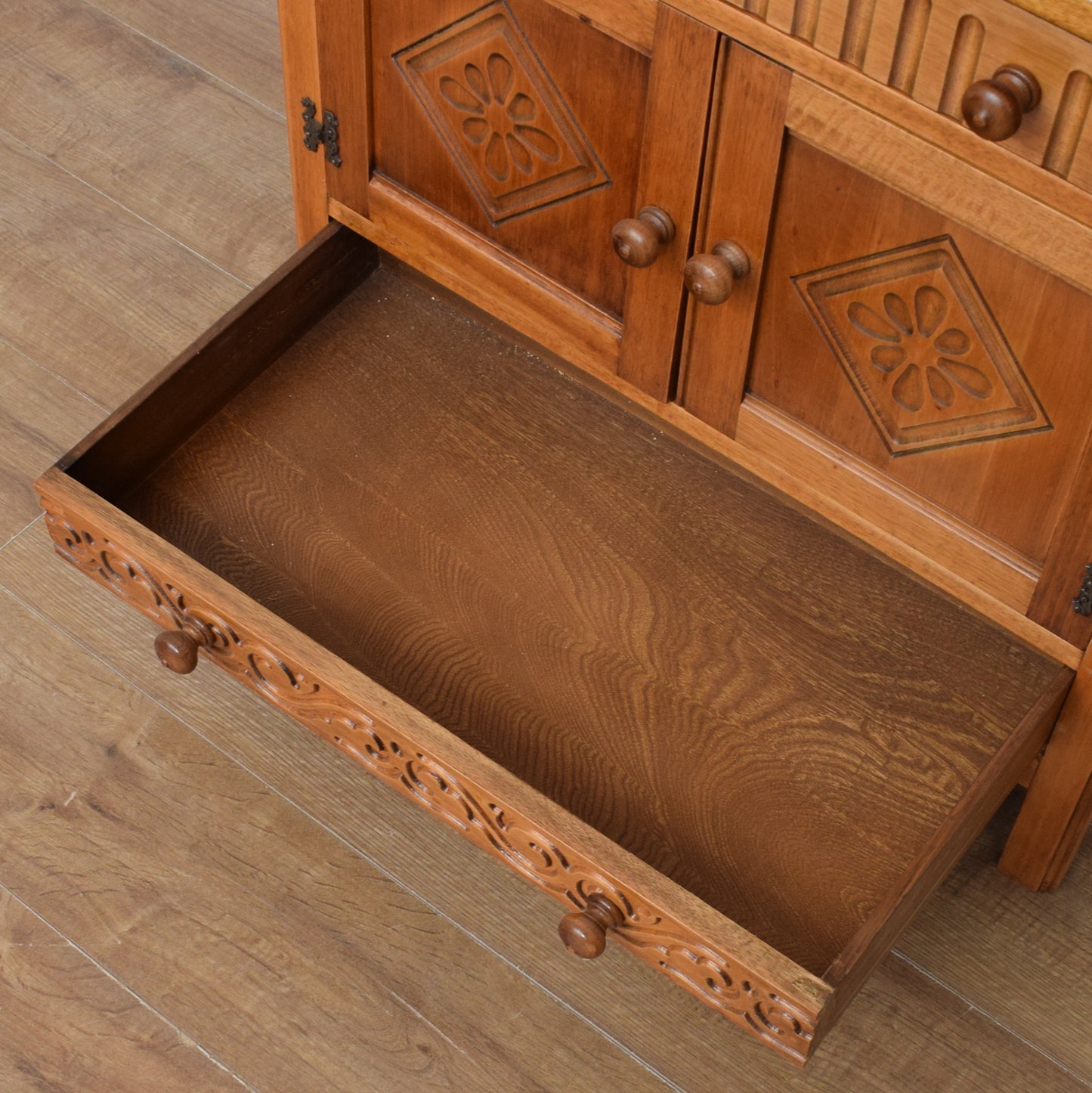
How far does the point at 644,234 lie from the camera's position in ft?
3.65

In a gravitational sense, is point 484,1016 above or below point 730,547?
below

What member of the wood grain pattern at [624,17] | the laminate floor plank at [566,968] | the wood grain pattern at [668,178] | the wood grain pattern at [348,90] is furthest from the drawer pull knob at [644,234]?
the laminate floor plank at [566,968]

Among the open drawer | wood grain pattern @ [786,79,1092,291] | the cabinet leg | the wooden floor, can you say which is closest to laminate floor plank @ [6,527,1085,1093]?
the wooden floor

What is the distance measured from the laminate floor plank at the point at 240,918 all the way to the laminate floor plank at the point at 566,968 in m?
0.02

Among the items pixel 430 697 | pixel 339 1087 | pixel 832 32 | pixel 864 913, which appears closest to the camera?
pixel 832 32

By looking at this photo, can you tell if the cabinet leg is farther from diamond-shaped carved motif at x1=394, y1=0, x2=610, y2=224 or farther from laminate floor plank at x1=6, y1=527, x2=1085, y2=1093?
diamond-shaped carved motif at x1=394, y1=0, x2=610, y2=224

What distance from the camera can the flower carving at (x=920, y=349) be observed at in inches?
40.5

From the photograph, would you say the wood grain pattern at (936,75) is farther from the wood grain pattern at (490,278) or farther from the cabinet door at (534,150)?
the wood grain pattern at (490,278)

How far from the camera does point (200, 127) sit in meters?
1.95

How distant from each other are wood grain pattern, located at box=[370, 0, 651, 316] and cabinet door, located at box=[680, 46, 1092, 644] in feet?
0.28

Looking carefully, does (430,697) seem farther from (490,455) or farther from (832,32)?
(832,32)

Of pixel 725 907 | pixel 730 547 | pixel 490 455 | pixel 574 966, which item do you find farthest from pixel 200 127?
pixel 725 907

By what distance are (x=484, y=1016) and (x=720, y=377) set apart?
58 centimetres

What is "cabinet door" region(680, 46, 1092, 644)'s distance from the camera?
0.96 m
